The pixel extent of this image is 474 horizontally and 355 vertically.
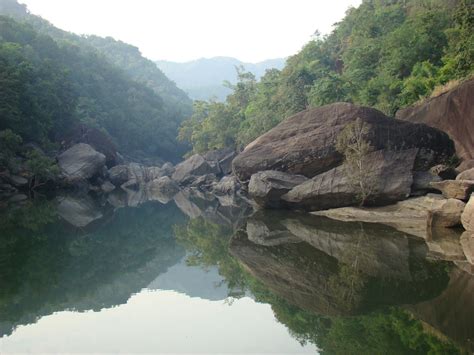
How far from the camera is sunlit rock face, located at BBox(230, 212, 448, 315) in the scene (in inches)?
375

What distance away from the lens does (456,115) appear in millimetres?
Result: 21828

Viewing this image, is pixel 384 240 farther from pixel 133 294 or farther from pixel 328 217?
pixel 133 294

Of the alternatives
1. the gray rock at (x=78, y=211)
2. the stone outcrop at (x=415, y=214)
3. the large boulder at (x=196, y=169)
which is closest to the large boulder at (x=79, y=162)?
the gray rock at (x=78, y=211)

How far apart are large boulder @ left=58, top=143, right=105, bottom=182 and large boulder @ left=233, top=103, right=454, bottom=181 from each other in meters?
21.7

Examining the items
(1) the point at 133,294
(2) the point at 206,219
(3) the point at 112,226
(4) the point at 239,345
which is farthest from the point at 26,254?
(2) the point at 206,219

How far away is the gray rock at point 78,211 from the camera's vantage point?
24.5m

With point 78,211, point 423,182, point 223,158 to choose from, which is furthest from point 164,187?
point 423,182

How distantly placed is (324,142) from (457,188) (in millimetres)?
8127

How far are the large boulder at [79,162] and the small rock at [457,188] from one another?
33723mm

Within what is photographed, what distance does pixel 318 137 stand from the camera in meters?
24.3

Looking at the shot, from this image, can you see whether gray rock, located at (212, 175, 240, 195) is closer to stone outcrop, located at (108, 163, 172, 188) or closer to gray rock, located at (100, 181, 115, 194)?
gray rock, located at (100, 181, 115, 194)

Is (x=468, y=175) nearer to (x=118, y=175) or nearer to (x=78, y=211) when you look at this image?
(x=78, y=211)

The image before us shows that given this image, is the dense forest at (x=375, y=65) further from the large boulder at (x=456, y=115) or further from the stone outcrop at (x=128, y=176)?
the stone outcrop at (x=128, y=176)

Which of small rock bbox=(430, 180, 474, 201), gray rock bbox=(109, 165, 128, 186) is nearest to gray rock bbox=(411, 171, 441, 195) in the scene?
small rock bbox=(430, 180, 474, 201)
